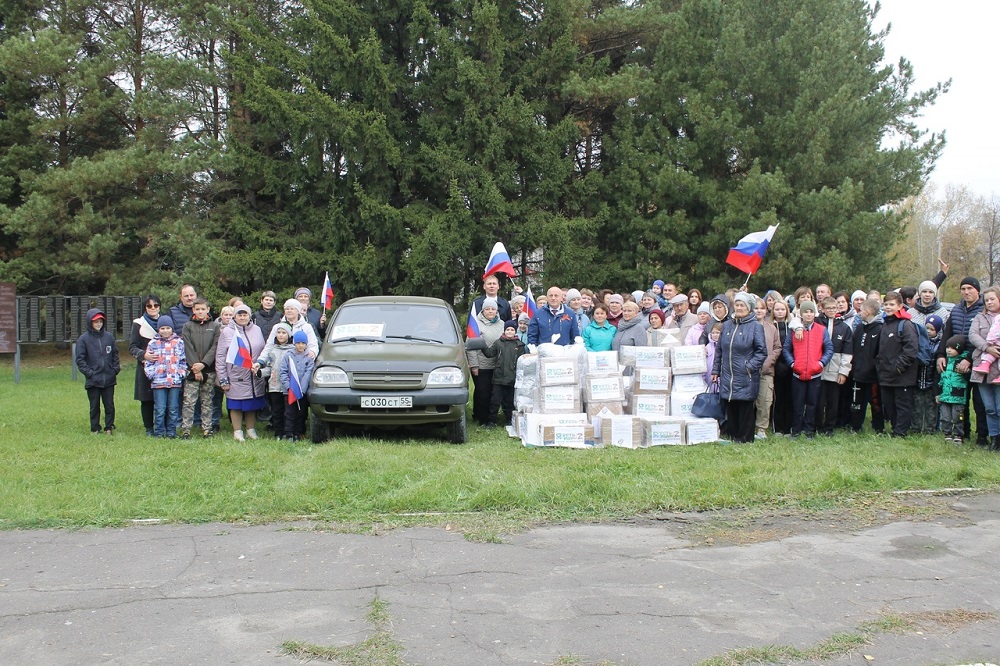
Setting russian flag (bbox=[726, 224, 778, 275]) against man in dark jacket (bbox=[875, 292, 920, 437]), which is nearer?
man in dark jacket (bbox=[875, 292, 920, 437])

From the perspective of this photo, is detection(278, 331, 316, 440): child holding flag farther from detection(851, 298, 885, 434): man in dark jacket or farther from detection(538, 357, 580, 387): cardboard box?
detection(851, 298, 885, 434): man in dark jacket

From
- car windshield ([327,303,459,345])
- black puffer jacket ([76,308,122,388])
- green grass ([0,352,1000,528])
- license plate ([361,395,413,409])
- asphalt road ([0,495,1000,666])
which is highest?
car windshield ([327,303,459,345])

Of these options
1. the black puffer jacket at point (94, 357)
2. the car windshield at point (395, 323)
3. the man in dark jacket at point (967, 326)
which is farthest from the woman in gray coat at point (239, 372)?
the man in dark jacket at point (967, 326)

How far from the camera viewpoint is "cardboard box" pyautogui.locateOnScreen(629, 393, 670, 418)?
32.9 ft

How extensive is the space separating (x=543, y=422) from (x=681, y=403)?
1868 mm

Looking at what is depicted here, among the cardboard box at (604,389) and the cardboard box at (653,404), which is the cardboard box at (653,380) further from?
the cardboard box at (604,389)

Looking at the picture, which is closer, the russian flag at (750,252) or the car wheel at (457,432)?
the car wheel at (457,432)

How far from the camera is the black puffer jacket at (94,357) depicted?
10.2 m

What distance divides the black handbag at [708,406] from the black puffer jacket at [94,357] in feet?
24.4

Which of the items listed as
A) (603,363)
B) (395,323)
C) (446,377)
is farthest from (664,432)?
(395,323)

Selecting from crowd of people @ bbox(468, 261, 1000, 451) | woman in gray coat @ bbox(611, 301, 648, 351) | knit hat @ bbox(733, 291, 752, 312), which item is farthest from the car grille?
knit hat @ bbox(733, 291, 752, 312)

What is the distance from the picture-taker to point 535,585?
16.6ft

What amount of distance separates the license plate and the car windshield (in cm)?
112

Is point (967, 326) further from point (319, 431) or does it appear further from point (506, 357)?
point (319, 431)
